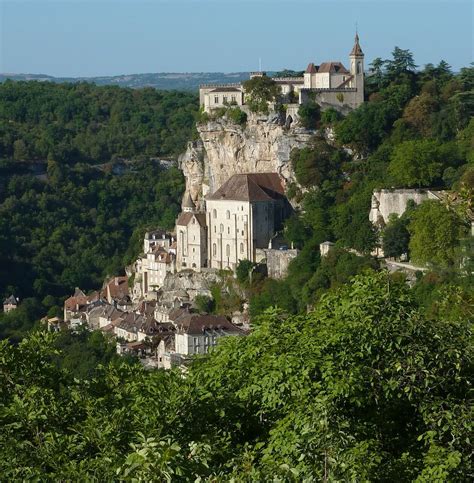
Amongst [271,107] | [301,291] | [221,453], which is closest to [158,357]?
[301,291]

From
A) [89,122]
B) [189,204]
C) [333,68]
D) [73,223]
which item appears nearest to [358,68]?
[333,68]

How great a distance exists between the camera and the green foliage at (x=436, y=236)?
45.8m

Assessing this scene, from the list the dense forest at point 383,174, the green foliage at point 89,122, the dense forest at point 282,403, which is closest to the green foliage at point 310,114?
the dense forest at point 383,174

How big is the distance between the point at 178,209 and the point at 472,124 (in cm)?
3093

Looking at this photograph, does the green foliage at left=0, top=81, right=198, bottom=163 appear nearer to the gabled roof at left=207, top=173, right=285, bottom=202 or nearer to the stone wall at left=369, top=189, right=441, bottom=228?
the gabled roof at left=207, top=173, right=285, bottom=202

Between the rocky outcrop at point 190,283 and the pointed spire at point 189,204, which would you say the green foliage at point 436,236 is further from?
the pointed spire at point 189,204

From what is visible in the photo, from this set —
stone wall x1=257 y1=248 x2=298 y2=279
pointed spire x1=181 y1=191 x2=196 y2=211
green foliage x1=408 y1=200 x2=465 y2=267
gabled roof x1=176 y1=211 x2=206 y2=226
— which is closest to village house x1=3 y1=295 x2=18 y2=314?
pointed spire x1=181 y1=191 x2=196 y2=211

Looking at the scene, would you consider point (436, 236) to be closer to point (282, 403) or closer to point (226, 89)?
point (226, 89)

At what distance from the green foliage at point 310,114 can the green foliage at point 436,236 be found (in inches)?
419

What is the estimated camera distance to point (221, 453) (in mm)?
16688

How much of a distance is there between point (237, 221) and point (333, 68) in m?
8.13

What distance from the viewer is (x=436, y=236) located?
46.3 meters

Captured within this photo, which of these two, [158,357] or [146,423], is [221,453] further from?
[158,357]

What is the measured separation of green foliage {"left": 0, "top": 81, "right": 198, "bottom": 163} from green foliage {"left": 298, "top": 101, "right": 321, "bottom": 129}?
3998cm
